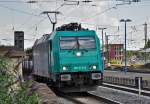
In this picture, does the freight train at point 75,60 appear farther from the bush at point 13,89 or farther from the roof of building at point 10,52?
the bush at point 13,89

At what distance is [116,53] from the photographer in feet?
368

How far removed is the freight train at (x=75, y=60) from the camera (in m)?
26.1

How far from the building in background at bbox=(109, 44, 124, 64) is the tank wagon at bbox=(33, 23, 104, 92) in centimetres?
8099

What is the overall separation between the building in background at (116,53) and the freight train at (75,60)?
8099 cm

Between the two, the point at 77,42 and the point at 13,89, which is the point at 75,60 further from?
the point at 13,89

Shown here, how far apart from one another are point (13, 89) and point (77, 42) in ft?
65.1

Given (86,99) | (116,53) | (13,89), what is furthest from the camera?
(116,53)

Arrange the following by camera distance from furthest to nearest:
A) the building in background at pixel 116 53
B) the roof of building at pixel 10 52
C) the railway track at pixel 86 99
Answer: the building in background at pixel 116 53, the railway track at pixel 86 99, the roof of building at pixel 10 52

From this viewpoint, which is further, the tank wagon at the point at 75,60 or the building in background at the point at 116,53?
the building in background at the point at 116,53

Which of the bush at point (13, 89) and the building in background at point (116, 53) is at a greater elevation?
the building in background at point (116, 53)

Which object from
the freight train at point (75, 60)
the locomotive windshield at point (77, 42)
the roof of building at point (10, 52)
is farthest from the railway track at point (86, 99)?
the roof of building at point (10, 52)

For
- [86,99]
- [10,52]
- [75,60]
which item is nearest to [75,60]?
[75,60]

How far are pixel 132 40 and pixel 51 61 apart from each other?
9914 cm

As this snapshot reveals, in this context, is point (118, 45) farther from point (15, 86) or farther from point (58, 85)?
point (15, 86)
